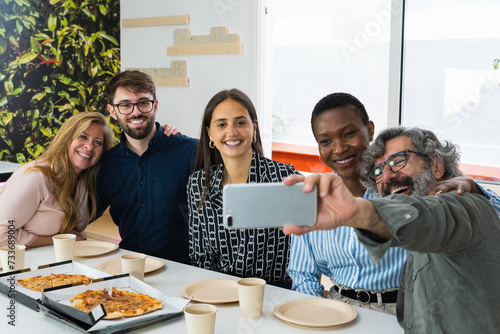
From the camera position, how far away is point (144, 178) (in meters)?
2.76

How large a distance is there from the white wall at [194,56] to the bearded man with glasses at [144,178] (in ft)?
4.76

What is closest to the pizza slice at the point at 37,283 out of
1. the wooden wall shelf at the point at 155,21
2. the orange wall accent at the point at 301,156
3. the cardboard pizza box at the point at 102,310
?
the cardboard pizza box at the point at 102,310

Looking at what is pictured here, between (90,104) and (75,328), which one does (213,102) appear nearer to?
(75,328)

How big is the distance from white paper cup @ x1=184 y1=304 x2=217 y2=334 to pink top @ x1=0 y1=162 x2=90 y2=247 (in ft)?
4.11

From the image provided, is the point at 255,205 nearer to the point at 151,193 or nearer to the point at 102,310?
the point at 102,310

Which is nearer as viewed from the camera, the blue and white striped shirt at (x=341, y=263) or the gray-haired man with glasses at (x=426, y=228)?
the gray-haired man with glasses at (x=426, y=228)

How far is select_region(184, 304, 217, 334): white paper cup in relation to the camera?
4.40 feet

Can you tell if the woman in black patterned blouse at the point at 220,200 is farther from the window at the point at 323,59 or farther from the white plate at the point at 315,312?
the window at the point at 323,59

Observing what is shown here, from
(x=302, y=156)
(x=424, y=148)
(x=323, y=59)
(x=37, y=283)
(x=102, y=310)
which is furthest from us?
(x=302, y=156)

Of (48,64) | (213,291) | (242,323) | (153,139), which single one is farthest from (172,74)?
(242,323)

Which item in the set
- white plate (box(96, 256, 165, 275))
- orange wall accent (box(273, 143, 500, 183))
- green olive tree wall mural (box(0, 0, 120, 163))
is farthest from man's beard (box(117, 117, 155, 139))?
orange wall accent (box(273, 143, 500, 183))

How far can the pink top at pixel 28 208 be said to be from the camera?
2.33 m

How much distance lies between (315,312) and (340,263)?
0.45 m

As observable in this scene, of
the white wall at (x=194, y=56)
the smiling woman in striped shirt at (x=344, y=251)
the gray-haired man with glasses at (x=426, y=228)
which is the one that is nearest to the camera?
the gray-haired man with glasses at (x=426, y=228)
